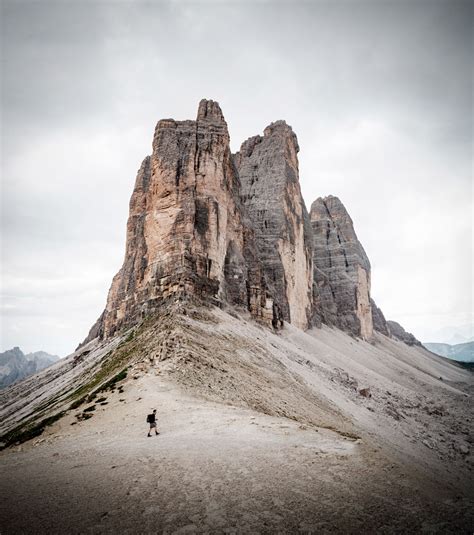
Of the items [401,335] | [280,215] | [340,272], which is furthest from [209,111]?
[401,335]

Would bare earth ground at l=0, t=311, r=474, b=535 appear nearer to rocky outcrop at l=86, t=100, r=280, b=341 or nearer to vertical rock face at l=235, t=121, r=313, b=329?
rocky outcrop at l=86, t=100, r=280, b=341

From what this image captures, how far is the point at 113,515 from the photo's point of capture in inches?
263

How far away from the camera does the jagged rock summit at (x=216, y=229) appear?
34.5 m

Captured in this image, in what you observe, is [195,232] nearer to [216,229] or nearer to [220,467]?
[216,229]

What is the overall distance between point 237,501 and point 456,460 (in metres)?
18.5

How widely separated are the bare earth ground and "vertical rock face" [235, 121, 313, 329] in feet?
116

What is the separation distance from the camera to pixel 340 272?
90.4 metres

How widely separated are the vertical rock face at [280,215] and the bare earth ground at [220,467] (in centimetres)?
3531

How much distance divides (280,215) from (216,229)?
26.5 meters

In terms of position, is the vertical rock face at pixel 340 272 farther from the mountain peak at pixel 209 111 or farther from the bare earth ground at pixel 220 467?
the bare earth ground at pixel 220 467

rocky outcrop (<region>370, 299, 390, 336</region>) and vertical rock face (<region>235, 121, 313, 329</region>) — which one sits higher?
vertical rock face (<region>235, 121, 313, 329</region>)

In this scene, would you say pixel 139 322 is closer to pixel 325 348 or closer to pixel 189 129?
pixel 189 129

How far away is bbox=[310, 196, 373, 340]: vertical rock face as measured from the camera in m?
83.8

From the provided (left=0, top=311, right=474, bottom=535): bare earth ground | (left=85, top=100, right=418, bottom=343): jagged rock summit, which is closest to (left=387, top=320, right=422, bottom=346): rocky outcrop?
(left=85, top=100, right=418, bottom=343): jagged rock summit
